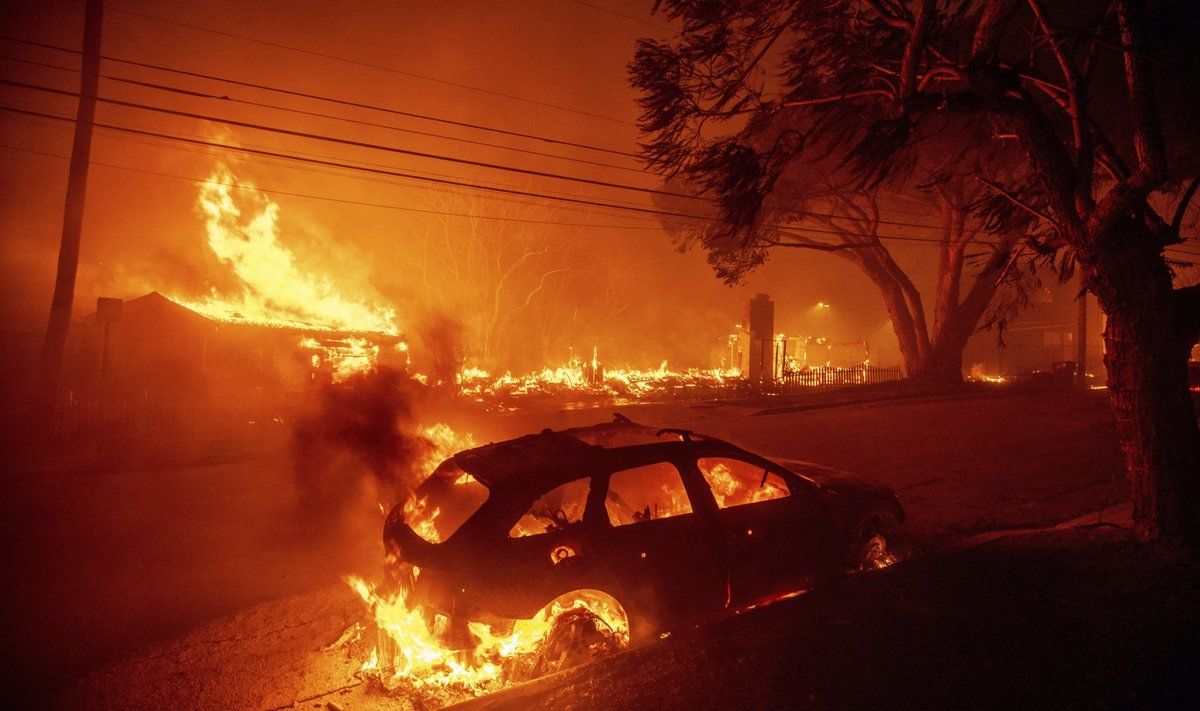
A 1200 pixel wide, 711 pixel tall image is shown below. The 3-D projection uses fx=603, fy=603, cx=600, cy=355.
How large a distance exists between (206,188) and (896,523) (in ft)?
94.1

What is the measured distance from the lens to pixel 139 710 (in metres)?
3.60

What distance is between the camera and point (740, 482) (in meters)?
4.84

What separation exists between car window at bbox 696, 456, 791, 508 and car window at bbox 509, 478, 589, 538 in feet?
3.27

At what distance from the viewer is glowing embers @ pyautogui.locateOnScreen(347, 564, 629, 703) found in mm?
3520

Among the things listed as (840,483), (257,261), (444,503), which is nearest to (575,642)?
(444,503)

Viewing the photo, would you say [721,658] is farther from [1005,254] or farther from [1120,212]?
[1005,254]

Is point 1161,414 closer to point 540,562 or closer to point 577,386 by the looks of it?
point 540,562

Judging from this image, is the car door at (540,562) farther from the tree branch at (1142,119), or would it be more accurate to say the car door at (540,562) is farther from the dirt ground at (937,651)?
the tree branch at (1142,119)

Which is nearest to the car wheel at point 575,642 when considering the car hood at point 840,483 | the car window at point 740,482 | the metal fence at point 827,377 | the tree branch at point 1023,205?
the car window at point 740,482

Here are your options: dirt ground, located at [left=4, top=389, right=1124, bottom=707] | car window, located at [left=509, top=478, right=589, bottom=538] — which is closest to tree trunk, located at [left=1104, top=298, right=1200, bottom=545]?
dirt ground, located at [left=4, top=389, right=1124, bottom=707]

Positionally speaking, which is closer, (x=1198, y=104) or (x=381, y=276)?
(x=1198, y=104)

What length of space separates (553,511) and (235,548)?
181 inches

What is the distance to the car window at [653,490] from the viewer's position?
4.52m

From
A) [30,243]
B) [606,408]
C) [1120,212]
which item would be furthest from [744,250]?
[30,243]
